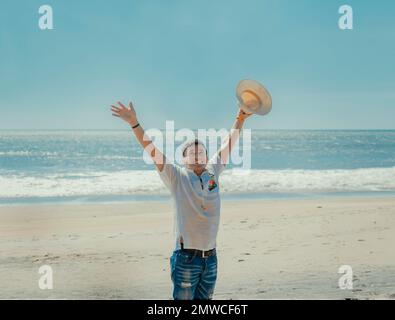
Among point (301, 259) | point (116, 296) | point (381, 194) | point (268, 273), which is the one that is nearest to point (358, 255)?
point (301, 259)

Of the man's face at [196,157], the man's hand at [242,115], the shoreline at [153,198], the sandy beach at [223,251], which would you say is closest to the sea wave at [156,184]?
the shoreline at [153,198]

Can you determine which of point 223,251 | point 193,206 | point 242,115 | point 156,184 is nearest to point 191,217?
point 193,206

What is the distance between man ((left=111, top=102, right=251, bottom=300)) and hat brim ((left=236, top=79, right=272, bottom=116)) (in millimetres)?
760

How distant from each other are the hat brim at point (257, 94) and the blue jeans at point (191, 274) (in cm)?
128

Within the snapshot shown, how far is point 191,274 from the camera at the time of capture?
3670 mm

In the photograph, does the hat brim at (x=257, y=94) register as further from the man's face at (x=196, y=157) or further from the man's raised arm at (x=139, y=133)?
the man's raised arm at (x=139, y=133)

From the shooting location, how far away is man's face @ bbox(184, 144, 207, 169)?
382 cm

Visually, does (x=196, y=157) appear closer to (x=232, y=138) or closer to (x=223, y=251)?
(x=232, y=138)

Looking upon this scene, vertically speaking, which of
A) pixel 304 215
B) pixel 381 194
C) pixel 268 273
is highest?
pixel 381 194

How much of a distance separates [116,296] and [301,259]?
320cm

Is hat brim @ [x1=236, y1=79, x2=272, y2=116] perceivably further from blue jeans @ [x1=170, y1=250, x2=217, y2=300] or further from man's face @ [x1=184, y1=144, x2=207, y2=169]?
blue jeans @ [x1=170, y1=250, x2=217, y2=300]
